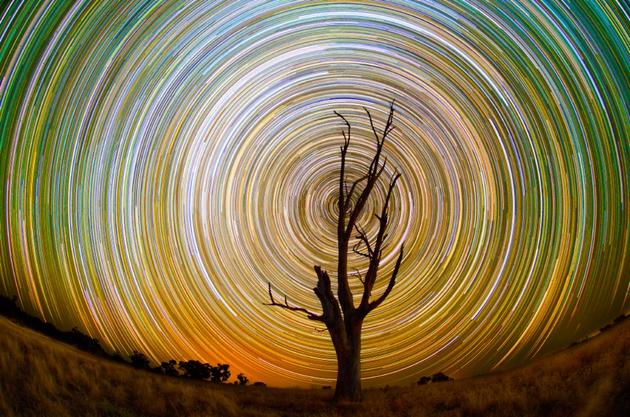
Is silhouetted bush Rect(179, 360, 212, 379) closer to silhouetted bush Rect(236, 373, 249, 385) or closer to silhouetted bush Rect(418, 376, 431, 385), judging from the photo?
silhouetted bush Rect(236, 373, 249, 385)

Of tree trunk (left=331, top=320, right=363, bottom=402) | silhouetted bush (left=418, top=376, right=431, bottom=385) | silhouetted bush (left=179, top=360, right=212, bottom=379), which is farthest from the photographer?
silhouetted bush (left=418, top=376, right=431, bottom=385)

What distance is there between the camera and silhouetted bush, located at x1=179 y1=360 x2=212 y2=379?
1221 cm

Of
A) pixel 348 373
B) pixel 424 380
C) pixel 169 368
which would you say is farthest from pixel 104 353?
pixel 424 380

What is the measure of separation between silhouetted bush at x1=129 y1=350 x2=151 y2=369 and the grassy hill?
1.17m

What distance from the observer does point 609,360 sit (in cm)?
809

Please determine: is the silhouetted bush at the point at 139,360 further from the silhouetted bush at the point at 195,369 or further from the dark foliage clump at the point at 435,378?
the dark foliage clump at the point at 435,378

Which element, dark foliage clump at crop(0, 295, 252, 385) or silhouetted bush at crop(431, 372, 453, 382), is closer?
dark foliage clump at crop(0, 295, 252, 385)

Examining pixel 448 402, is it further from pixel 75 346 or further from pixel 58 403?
pixel 75 346

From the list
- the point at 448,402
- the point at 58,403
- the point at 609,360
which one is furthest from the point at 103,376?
the point at 609,360

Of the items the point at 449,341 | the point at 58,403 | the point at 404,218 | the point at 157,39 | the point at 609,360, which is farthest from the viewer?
the point at 404,218

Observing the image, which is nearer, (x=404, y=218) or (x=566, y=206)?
(x=566, y=206)

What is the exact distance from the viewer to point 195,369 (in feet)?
40.4

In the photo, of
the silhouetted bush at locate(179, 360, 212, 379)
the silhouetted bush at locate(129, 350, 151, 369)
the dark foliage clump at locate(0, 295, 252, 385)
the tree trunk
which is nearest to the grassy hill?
the tree trunk

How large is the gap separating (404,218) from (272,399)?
6.47 meters
